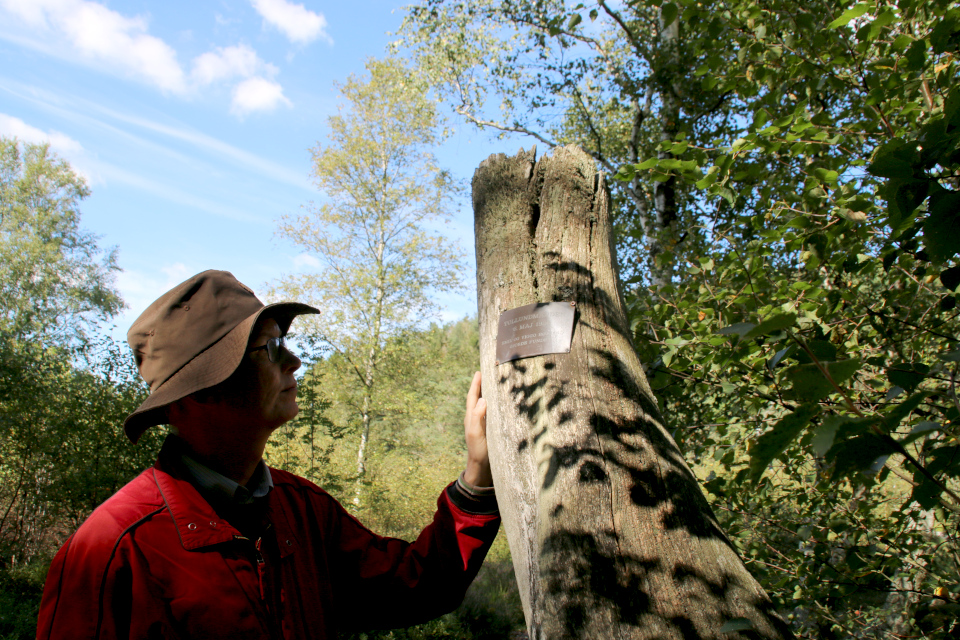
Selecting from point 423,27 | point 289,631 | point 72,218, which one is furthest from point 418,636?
point 72,218

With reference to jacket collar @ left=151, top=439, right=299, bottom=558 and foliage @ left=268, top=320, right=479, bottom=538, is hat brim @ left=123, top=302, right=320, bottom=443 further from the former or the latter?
foliage @ left=268, top=320, right=479, bottom=538

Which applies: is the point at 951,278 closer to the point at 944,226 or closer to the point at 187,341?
the point at 944,226

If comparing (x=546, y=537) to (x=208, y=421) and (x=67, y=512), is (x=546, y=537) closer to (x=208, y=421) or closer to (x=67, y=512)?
(x=208, y=421)

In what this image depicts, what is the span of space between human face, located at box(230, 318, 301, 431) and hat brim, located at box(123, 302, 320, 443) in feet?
0.19

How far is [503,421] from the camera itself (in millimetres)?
1531

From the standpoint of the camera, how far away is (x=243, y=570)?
1287 mm

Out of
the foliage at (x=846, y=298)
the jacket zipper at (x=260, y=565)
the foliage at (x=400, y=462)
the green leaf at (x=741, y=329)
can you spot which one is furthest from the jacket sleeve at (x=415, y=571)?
the foliage at (x=400, y=462)

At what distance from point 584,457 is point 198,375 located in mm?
1063

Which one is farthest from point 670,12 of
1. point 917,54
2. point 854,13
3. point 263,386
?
point 263,386

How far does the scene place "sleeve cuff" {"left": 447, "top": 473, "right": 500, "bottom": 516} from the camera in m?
1.69

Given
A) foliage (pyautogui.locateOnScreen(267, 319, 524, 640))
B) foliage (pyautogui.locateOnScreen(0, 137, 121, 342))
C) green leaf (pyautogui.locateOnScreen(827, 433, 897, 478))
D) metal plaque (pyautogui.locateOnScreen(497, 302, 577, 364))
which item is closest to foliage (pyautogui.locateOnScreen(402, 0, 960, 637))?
green leaf (pyautogui.locateOnScreen(827, 433, 897, 478))

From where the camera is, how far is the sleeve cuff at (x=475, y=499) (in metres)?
1.69

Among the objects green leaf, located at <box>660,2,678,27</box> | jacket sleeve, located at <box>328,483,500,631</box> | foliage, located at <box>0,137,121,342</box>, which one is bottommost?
A: jacket sleeve, located at <box>328,483,500,631</box>

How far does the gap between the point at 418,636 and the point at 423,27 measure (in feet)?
31.7
